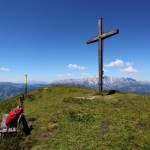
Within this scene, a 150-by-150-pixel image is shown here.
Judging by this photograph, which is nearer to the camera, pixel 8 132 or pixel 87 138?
pixel 87 138

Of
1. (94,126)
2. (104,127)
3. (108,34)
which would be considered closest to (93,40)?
(108,34)

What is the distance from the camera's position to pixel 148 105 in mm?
22469

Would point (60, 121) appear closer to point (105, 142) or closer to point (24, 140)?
point (24, 140)

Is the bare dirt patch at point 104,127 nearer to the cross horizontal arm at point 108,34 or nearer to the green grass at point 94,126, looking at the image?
the green grass at point 94,126

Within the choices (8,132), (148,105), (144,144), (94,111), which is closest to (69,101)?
(94,111)

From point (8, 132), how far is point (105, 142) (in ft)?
24.8

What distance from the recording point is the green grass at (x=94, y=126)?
1388 centimetres

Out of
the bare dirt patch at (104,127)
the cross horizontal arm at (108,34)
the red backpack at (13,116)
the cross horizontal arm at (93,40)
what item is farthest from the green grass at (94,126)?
the cross horizontal arm at (93,40)

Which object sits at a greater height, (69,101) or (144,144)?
(69,101)

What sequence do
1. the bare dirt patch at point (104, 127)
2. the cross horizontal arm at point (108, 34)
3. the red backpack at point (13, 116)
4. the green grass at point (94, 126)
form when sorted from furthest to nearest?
the cross horizontal arm at point (108, 34) → the red backpack at point (13, 116) → the bare dirt patch at point (104, 127) → the green grass at point (94, 126)

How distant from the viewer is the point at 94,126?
55.7 ft

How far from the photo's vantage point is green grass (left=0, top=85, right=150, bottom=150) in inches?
Answer: 547

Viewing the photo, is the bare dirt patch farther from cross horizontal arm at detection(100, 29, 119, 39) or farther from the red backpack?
cross horizontal arm at detection(100, 29, 119, 39)

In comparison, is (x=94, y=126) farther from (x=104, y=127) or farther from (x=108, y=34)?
(x=108, y=34)
